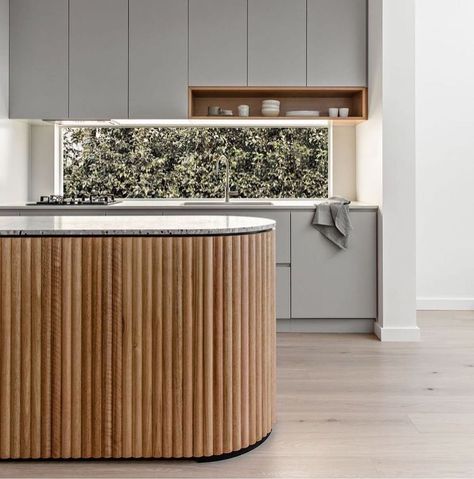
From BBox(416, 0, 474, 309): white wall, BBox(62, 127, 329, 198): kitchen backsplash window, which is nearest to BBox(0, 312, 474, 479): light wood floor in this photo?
BBox(416, 0, 474, 309): white wall

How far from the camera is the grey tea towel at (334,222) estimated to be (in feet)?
14.4

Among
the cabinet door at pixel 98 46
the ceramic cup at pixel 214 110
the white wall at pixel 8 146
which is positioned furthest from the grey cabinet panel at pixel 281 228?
the white wall at pixel 8 146

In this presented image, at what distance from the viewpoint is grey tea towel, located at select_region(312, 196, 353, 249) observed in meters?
4.39

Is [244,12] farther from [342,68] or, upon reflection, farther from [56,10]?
[56,10]

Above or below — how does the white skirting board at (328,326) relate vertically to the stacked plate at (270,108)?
below

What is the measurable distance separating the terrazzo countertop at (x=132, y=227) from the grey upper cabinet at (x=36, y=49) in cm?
232

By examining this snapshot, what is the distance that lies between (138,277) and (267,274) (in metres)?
0.52

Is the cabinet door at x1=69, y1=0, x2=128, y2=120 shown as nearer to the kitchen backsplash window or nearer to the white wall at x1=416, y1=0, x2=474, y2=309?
the kitchen backsplash window

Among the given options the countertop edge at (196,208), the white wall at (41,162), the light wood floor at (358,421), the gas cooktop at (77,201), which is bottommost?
the light wood floor at (358,421)

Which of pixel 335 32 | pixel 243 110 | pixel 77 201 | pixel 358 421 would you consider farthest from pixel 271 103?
pixel 358 421

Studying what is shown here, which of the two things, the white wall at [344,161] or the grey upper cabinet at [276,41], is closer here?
the grey upper cabinet at [276,41]

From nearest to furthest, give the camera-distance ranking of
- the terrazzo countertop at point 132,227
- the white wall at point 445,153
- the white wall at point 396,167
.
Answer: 1. the terrazzo countertop at point 132,227
2. the white wall at point 396,167
3. the white wall at point 445,153

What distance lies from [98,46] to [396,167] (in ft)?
7.44

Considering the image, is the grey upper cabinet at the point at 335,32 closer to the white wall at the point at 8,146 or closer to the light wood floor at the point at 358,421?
the light wood floor at the point at 358,421
